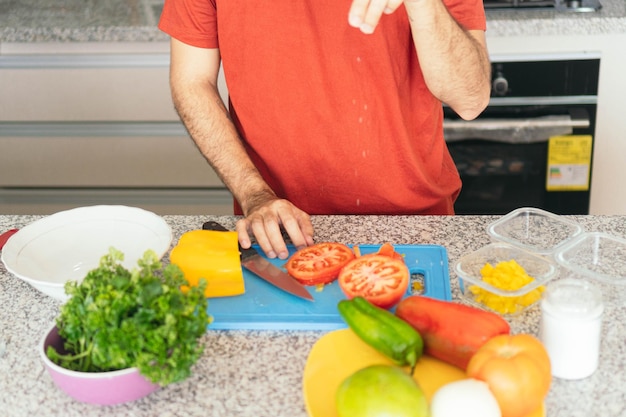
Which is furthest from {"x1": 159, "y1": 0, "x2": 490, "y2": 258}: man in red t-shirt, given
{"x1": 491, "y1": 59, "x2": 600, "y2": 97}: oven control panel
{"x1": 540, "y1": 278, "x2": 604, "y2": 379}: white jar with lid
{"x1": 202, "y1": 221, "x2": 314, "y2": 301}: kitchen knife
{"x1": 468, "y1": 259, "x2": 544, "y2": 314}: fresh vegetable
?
{"x1": 491, "y1": 59, "x2": 600, "y2": 97}: oven control panel

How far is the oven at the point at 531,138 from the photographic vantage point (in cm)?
224

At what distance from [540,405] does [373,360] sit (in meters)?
0.20

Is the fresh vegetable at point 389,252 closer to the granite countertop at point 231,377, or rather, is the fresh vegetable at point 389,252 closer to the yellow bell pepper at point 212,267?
the granite countertop at point 231,377

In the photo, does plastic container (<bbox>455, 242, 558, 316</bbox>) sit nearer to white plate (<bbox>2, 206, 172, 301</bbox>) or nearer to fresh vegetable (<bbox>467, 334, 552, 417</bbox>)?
fresh vegetable (<bbox>467, 334, 552, 417</bbox>)

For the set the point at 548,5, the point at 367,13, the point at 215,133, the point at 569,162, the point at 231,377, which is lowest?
the point at 569,162

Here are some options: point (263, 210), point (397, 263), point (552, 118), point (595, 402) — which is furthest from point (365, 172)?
point (552, 118)

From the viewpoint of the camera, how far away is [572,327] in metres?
0.90

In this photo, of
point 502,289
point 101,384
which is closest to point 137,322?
point 101,384

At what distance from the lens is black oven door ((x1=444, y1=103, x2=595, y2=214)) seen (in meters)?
2.29

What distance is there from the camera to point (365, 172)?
4.99 ft

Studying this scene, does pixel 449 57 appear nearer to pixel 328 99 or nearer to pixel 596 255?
pixel 328 99

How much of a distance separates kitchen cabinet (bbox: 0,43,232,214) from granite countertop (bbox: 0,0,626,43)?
58 mm

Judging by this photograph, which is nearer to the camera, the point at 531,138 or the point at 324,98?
the point at 324,98

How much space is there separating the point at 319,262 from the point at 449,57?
1.50 feet
